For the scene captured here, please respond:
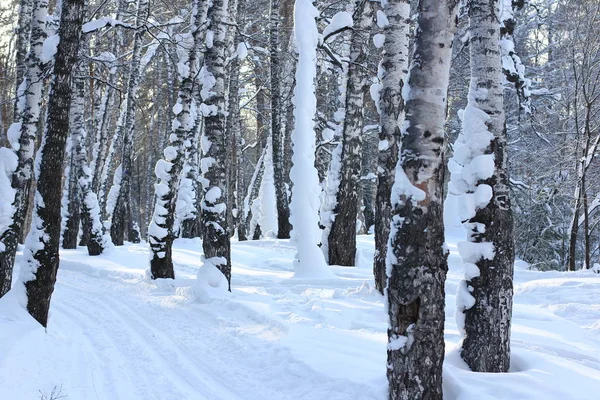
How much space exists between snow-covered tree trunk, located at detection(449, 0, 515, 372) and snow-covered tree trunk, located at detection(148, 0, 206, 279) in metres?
7.67

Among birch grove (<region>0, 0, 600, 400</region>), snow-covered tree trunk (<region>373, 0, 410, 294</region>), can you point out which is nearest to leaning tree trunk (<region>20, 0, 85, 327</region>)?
birch grove (<region>0, 0, 600, 400</region>)

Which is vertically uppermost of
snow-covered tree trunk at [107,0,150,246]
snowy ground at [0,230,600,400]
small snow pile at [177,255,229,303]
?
snow-covered tree trunk at [107,0,150,246]

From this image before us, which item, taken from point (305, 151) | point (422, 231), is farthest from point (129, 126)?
point (422, 231)

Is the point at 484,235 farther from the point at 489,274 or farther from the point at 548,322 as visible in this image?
the point at 548,322

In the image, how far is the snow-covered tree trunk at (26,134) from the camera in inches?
313

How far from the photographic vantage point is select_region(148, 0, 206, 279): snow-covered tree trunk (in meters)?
11.4

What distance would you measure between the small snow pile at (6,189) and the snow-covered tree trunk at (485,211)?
6.47 m

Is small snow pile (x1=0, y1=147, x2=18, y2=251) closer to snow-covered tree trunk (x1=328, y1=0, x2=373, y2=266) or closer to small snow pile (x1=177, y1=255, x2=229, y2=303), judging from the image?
small snow pile (x1=177, y1=255, x2=229, y2=303)

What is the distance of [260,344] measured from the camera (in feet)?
21.1

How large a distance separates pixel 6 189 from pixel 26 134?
992mm

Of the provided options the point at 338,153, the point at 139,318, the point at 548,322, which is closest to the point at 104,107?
the point at 338,153

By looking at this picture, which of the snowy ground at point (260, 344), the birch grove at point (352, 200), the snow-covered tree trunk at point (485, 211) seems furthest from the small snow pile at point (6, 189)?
the snow-covered tree trunk at point (485, 211)

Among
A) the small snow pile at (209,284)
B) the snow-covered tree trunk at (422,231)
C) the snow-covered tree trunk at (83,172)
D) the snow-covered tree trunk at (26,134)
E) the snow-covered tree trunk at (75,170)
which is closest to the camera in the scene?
the snow-covered tree trunk at (422,231)

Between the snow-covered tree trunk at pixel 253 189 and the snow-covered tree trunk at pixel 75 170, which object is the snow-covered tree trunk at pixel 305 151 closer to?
the snow-covered tree trunk at pixel 75 170
